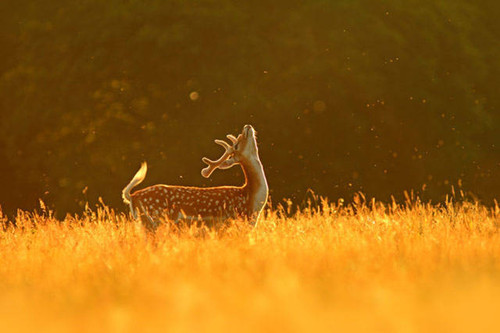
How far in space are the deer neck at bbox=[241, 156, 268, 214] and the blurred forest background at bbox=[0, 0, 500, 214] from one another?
720 cm

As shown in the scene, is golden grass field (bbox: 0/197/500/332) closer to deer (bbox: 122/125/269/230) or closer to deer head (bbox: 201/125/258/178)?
deer (bbox: 122/125/269/230)

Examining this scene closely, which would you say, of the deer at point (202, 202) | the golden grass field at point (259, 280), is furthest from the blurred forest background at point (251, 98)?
the golden grass field at point (259, 280)

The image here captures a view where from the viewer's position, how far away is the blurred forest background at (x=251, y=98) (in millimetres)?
16484

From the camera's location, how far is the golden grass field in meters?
4.40

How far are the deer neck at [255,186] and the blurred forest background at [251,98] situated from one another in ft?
23.6

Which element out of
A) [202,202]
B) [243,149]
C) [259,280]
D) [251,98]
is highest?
[251,98]

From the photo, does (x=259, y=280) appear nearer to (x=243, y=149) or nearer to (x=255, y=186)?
(x=255, y=186)

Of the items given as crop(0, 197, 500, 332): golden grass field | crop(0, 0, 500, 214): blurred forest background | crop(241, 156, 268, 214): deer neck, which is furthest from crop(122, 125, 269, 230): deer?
crop(0, 0, 500, 214): blurred forest background

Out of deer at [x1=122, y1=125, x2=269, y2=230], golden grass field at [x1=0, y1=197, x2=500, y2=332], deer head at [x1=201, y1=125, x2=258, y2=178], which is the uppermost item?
deer head at [x1=201, y1=125, x2=258, y2=178]

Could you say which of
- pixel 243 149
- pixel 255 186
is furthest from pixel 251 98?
pixel 255 186

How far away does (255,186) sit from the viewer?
342 inches

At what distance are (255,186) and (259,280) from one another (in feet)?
10.1

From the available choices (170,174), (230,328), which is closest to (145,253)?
(230,328)

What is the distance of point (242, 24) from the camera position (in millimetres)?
18094
